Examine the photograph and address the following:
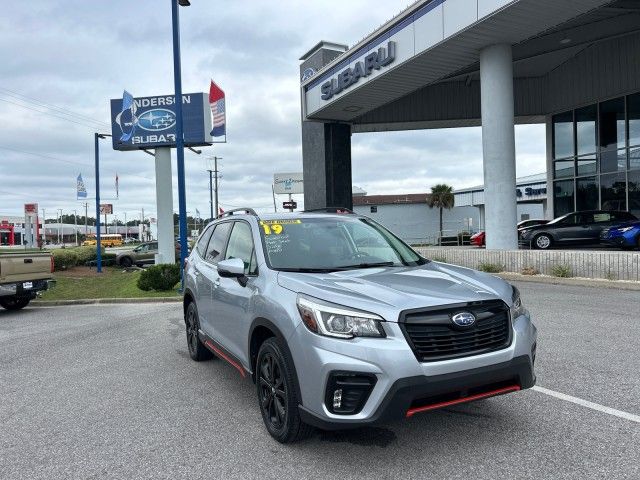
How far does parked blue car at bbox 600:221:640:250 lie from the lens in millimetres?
16312

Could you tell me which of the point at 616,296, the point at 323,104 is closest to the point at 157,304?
the point at 616,296

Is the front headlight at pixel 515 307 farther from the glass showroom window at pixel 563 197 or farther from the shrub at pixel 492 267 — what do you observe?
the glass showroom window at pixel 563 197

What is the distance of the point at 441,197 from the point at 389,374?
48.3 m

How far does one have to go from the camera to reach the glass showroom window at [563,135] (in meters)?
25.0

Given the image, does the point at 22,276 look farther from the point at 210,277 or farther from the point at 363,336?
the point at 363,336

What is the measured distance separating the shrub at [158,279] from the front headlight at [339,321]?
11.7 meters

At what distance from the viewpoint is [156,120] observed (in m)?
26.5

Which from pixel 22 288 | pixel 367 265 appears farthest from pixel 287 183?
pixel 367 265

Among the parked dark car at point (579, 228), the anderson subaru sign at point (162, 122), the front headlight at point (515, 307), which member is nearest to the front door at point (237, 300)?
the front headlight at point (515, 307)

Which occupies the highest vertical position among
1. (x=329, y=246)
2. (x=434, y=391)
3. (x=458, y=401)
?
(x=329, y=246)

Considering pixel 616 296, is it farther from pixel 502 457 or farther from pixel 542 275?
pixel 502 457

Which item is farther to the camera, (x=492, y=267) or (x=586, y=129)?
(x=586, y=129)

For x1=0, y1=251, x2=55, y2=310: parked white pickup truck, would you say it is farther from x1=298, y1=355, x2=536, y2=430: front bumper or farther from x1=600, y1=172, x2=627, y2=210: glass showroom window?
x1=600, y1=172, x2=627, y2=210: glass showroom window

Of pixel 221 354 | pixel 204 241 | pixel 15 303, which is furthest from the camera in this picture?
pixel 15 303
